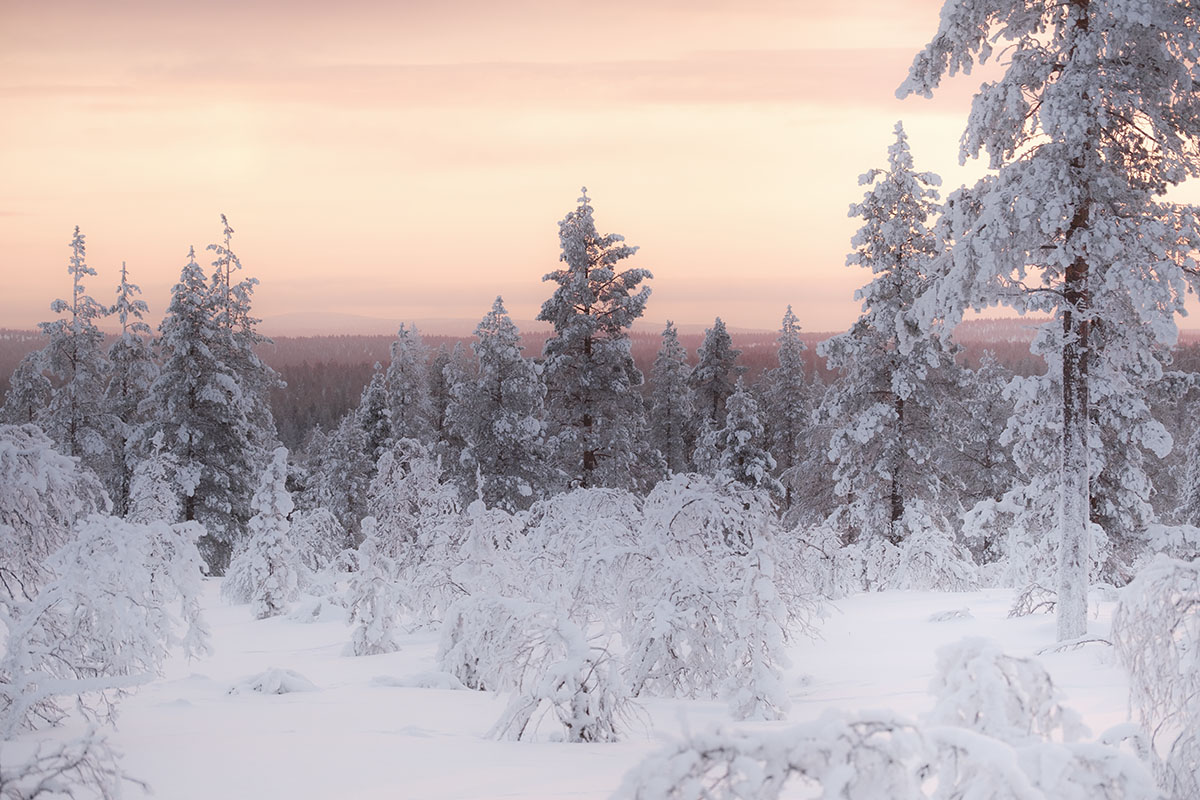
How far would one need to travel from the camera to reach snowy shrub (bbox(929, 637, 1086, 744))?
3.91 meters

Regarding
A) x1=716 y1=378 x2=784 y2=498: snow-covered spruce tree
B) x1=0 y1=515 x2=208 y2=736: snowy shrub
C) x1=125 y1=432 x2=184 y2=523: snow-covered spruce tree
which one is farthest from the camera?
x1=716 y1=378 x2=784 y2=498: snow-covered spruce tree

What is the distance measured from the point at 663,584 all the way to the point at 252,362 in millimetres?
26913

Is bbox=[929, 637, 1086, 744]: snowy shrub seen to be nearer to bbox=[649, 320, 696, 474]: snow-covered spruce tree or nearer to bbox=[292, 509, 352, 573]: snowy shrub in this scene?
bbox=[292, 509, 352, 573]: snowy shrub

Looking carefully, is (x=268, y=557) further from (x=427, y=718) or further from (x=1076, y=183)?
(x=1076, y=183)

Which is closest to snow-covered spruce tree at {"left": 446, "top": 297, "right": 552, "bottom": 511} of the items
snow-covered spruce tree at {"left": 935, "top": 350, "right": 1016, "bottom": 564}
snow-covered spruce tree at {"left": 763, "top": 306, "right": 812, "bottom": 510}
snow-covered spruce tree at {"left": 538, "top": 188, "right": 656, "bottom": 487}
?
snow-covered spruce tree at {"left": 538, "top": 188, "right": 656, "bottom": 487}

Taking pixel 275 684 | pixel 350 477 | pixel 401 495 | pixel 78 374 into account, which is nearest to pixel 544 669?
pixel 275 684

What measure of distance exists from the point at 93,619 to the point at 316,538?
20772 mm

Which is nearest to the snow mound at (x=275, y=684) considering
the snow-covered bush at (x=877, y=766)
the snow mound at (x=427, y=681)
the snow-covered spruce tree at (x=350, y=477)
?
the snow mound at (x=427, y=681)

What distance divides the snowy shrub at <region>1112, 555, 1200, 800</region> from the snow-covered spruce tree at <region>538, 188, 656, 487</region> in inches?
843

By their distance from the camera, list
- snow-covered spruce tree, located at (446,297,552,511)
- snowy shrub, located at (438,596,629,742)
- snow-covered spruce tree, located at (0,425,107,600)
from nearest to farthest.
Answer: snowy shrub, located at (438,596,629,742), snow-covered spruce tree, located at (0,425,107,600), snow-covered spruce tree, located at (446,297,552,511)

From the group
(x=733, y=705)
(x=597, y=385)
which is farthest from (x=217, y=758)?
(x=597, y=385)

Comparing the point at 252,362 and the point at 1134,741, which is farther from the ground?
the point at 252,362

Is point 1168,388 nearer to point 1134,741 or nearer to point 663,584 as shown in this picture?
point 663,584

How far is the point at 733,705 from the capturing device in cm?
870
